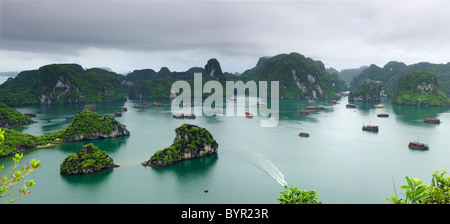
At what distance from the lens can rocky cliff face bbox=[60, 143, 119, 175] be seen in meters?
43.3

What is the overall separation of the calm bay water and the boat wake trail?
168 mm

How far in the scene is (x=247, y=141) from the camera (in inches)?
2677

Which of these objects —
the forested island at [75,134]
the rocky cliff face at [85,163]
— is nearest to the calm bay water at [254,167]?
the rocky cliff face at [85,163]

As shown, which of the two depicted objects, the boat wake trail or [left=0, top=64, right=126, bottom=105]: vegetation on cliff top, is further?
[left=0, top=64, right=126, bottom=105]: vegetation on cliff top

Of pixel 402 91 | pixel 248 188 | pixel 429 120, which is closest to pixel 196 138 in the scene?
pixel 248 188

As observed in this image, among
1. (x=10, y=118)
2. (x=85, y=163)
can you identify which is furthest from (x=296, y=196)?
(x=10, y=118)

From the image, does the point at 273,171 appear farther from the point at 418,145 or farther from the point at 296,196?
Result: the point at 418,145

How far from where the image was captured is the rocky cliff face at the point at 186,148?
159 feet

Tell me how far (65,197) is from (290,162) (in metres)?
36.6

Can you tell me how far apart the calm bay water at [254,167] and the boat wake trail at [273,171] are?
0.55ft

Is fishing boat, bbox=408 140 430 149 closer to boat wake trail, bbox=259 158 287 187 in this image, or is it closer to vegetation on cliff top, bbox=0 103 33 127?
boat wake trail, bbox=259 158 287 187

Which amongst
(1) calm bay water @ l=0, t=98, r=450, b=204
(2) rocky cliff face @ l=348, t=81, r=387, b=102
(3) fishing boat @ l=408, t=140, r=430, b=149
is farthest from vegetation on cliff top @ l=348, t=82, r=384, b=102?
(3) fishing boat @ l=408, t=140, r=430, b=149

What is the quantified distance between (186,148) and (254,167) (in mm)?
12842
